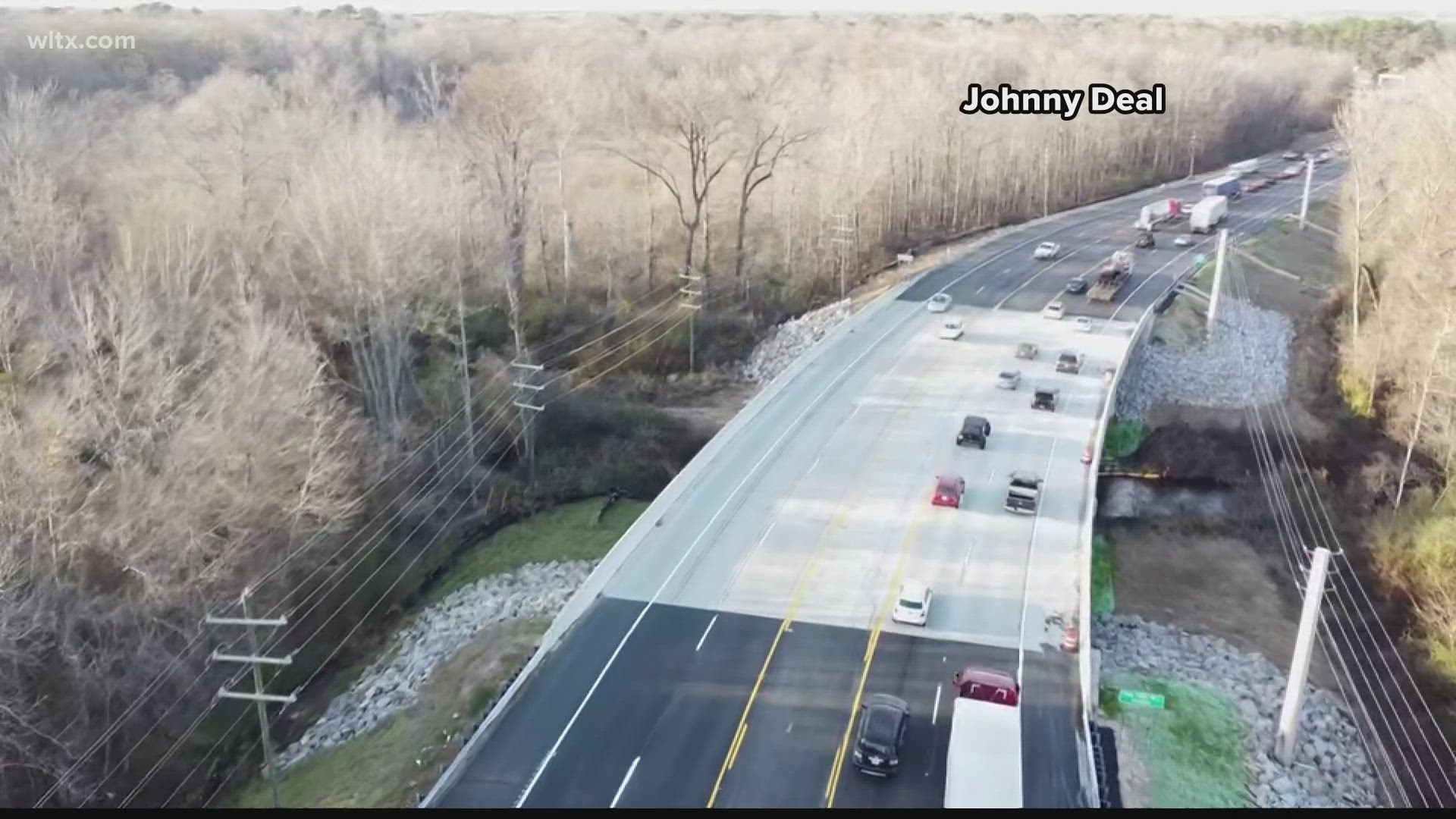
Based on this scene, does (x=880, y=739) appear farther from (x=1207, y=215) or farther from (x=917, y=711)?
(x=1207, y=215)

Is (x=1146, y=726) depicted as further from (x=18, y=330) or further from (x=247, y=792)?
(x=18, y=330)

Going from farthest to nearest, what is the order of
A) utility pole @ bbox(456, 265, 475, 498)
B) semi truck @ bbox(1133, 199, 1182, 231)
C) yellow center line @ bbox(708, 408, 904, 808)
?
semi truck @ bbox(1133, 199, 1182, 231), utility pole @ bbox(456, 265, 475, 498), yellow center line @ bbox(708, 408, 904, 808)

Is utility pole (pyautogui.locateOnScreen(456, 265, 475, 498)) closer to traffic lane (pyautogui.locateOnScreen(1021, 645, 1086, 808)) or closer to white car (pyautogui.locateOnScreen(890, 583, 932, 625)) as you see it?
white car (pyautogui.locateOnScreen(890, 583, 932, 625))

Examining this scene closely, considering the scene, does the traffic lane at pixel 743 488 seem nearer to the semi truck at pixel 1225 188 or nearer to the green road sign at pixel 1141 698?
the green road sign at pixel 1141 698

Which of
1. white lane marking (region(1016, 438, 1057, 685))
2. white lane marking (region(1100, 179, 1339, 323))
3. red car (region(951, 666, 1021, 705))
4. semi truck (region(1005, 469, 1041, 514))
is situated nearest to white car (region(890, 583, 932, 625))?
white lane marking (region(1016, 438, 1057, 685))

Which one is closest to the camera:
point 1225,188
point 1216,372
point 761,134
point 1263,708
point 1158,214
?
point 1263,708

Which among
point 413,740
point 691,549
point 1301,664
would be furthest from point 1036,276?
point 413,740

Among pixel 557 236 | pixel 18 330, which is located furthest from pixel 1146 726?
pixel 557 236
